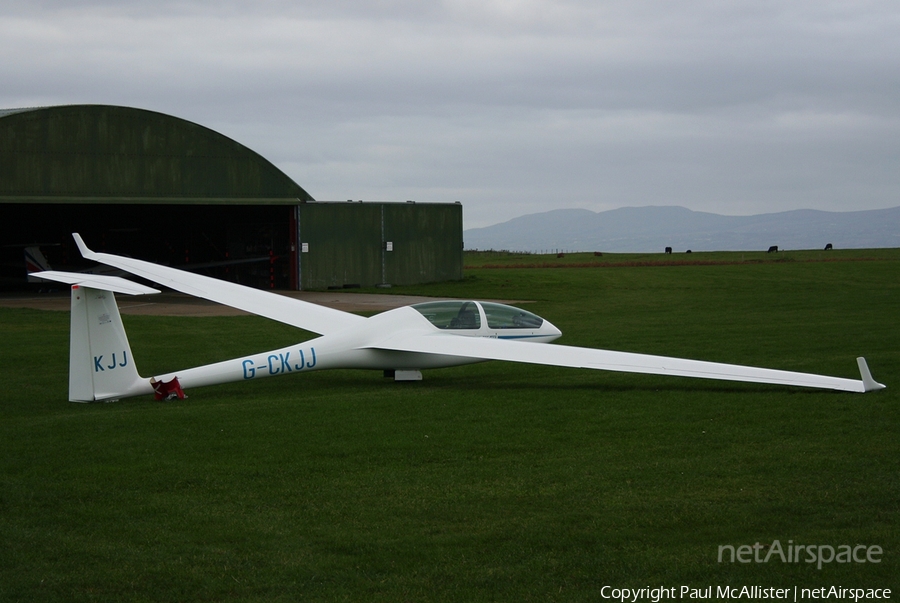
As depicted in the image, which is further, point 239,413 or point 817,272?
point 817,272

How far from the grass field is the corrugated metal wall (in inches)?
879

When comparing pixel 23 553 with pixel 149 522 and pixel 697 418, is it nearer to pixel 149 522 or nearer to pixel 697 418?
pixel 149 522

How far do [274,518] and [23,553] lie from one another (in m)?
2.04

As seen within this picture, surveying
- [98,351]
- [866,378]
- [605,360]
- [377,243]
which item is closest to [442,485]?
[605,360]

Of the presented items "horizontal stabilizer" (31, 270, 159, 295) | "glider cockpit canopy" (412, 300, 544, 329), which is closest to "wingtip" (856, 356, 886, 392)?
"glider cockpit canopy" (412, 300, 544, 329)

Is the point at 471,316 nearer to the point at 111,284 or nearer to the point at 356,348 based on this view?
the point at 356,348

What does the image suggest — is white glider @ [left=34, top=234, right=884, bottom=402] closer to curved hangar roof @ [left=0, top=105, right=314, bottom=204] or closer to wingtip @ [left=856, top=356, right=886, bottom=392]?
wingtip @ [left=856, top=356, right=886, bottom=392]

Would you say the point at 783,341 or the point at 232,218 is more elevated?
the point at 232,218

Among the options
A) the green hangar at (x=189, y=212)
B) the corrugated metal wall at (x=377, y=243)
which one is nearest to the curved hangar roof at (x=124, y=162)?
the green hangar at (x=189, y=212)

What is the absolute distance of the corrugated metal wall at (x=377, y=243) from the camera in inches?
1576

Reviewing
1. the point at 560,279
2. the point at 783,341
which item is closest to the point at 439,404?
the point at 783,341

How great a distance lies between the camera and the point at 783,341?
20766 millimetres

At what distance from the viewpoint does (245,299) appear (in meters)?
18.7

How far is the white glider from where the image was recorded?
13102 millimetres
